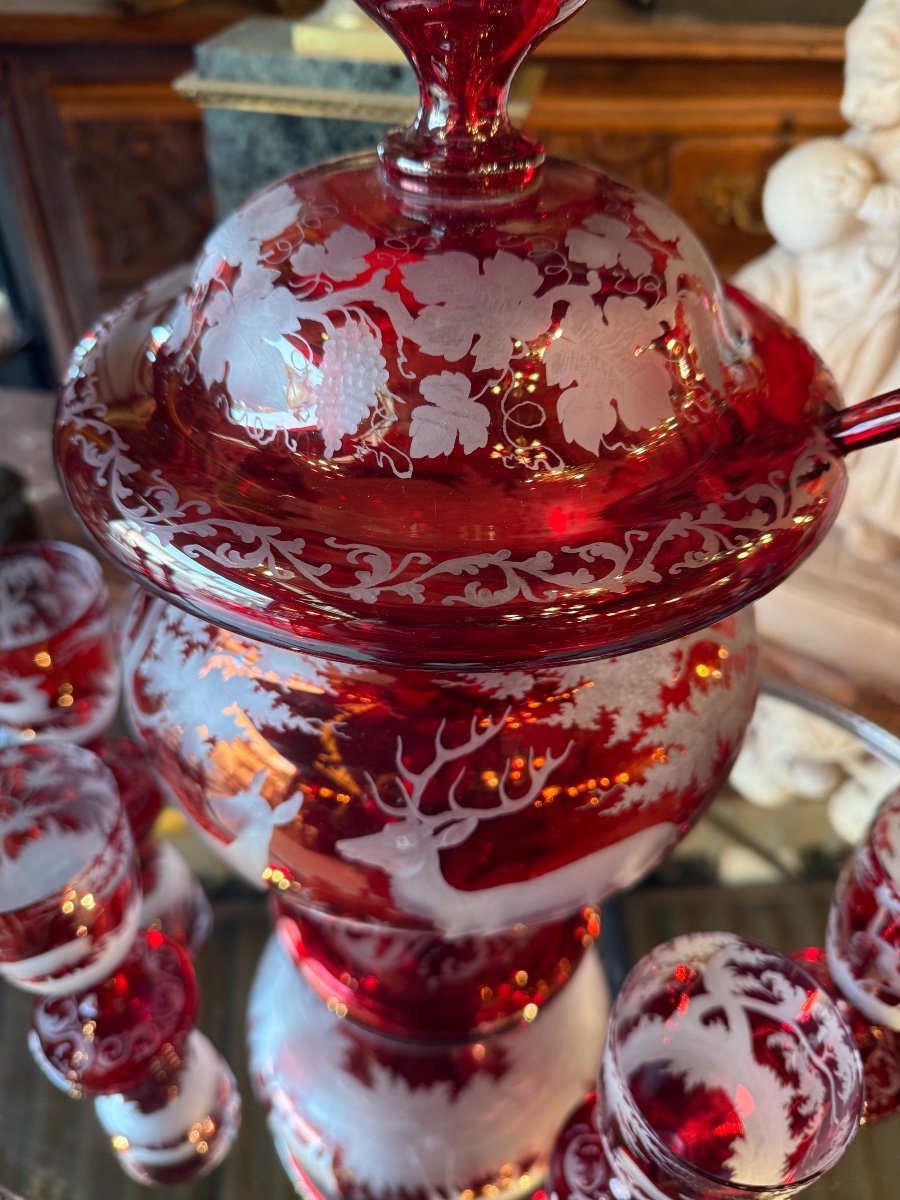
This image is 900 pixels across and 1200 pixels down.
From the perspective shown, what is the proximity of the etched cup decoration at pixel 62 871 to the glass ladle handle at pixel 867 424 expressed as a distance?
0.39 metres

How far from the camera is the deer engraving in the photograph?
43 centimetres

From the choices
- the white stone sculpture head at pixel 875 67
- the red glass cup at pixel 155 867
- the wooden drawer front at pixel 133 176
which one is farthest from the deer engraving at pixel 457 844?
the wooden drawer front at pixel 133 176

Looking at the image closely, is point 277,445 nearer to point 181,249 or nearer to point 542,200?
point 542,200

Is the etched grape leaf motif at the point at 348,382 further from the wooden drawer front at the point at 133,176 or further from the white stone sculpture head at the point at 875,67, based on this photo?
the wooden drawer front at the point at 133,176

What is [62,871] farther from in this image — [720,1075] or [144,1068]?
[720,1075]

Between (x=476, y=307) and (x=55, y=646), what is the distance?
0.38 metres

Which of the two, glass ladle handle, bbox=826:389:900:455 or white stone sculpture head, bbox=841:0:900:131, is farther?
white stone sculpture head, bbox=841:0:900:131

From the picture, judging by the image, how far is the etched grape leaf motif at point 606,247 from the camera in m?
0.42

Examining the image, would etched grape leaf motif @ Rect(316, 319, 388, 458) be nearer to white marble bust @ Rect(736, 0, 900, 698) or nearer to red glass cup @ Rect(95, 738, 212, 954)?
red glass cup @ Rect(95, 738, 212, 954)

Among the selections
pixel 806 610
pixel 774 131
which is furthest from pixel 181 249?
pixel 806 610

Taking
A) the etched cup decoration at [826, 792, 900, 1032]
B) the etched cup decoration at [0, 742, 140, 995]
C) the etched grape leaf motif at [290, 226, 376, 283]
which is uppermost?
the etched grape leaf motif at [290, 226, 376, 283]

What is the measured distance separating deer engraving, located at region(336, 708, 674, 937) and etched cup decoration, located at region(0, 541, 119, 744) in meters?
0.29

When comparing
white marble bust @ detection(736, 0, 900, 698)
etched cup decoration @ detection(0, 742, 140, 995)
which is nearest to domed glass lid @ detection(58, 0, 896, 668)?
etched cup decoration @ detection(0, 742, 140, 995)

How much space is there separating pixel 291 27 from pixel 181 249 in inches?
24.6
